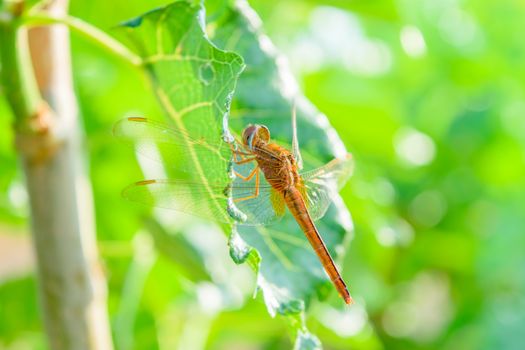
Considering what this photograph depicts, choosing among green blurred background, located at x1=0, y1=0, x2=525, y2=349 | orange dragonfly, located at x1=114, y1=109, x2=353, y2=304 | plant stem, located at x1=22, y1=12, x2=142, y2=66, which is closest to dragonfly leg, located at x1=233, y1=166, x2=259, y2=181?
orange dragonfly, located at x1=114, y1=109, x2=353, y2=304

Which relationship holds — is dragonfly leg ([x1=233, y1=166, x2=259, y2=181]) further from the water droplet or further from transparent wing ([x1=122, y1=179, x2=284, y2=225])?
the water droplet

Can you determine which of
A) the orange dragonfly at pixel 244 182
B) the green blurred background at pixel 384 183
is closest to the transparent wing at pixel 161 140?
the orange dragonfly at pixel 244 182

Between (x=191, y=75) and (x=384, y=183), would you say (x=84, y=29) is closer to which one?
(x=191, y=75)

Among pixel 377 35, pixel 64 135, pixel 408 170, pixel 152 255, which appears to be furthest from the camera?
pixel 377 35

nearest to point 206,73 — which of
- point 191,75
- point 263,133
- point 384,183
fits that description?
point 191,75

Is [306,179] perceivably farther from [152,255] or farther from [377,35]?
[377,35]

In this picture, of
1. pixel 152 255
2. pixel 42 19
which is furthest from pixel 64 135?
pixel 152 255

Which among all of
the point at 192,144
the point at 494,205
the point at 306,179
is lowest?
the point at 494,205
